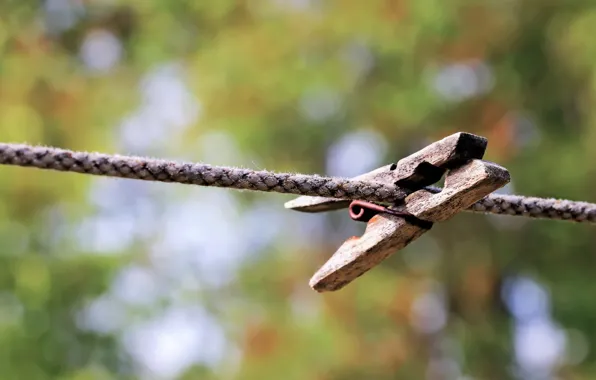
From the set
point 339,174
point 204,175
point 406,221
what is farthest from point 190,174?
point 339,174

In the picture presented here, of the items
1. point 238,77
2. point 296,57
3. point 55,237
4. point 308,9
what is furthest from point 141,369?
point 308,9

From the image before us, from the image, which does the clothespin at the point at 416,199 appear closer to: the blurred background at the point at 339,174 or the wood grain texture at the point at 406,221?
the wood grain texture at the point at 406,221

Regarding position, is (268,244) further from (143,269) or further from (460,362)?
(460,362)

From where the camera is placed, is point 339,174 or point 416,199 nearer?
point 416,199

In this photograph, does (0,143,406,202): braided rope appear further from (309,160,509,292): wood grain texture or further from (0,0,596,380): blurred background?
(0,0,596,380): blurred background

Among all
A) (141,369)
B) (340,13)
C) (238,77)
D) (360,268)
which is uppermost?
(340,13)

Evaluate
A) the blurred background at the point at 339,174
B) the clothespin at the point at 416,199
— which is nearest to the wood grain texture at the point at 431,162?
the clothespin at the point at 416,199

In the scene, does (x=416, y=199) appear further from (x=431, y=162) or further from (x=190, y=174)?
(x=190, y=174)

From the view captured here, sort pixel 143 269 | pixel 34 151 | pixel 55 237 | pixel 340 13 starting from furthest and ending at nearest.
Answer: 1. pixel 143 269
2. pixel 340 13
3. pixel 55 237
4. pixel 34 151
